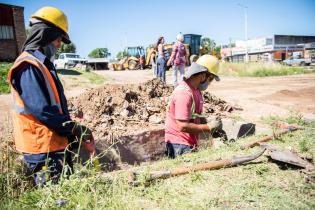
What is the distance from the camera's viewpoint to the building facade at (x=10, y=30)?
22.4m

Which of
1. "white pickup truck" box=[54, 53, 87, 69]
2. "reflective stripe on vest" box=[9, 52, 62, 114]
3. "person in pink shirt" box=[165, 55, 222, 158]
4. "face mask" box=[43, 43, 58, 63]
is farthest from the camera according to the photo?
"white pickup truck" box=[54, 53, 87, 69]

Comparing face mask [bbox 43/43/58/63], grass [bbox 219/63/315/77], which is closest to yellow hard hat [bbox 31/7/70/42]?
face mask [bbox 43/43/58/63]

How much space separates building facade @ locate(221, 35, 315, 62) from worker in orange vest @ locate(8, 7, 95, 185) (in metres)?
33.3

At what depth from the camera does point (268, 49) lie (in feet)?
141

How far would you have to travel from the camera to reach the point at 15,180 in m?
2.51

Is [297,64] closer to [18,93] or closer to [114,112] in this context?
[114,112]

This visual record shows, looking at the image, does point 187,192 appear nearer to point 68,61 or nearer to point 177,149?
point 177,149

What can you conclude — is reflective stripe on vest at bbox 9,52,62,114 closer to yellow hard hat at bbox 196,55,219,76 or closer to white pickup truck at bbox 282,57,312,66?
yellow hard hat at bbox 196,55,219,76

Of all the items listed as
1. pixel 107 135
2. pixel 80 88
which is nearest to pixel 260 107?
pixel 107 135

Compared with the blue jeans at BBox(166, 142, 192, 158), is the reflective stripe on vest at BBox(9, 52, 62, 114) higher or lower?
higher

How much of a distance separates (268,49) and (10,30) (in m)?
34.2

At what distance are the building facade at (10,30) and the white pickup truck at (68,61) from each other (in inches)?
169

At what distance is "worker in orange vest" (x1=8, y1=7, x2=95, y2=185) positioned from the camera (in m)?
2.37

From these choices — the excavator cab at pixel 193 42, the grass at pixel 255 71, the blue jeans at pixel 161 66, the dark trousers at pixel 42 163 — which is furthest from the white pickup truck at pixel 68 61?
the dark trousers at pixel 42 163
